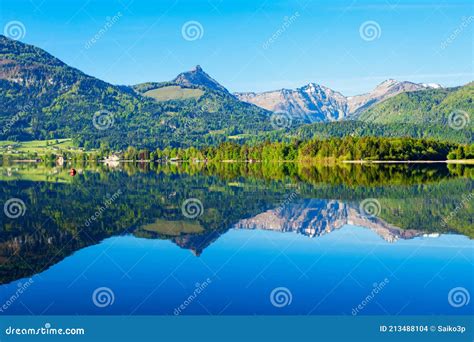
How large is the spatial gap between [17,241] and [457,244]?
24996mm

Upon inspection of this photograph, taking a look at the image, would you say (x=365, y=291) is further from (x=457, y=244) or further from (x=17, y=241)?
(x=17, y=241)

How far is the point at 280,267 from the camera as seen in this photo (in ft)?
83.6

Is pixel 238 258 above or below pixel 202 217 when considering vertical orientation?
below

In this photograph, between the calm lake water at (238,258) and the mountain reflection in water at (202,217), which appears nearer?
the calm lake water at (238,258)

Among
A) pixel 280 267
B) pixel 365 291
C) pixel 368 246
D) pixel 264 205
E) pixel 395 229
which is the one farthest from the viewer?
pixel 264 205

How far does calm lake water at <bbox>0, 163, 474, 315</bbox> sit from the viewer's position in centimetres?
2027

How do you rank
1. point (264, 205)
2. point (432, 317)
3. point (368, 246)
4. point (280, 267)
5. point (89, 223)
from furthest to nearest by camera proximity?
point (264, 205) < point (89, 223) < point (368, 246) < point (280, 267) < point (432, 317)

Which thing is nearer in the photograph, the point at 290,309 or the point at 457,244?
the point at 290,309

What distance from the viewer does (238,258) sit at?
27312 mm

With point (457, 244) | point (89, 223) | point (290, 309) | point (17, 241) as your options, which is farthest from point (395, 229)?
point (17, 241)

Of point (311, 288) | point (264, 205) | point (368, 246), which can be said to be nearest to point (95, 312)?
point (311, 288)

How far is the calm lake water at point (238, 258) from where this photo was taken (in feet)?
66.5

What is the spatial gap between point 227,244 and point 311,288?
9.54 m

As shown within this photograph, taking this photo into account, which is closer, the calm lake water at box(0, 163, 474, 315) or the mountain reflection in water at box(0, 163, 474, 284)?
the calm lake water at box(0, 163, 474, 315)
